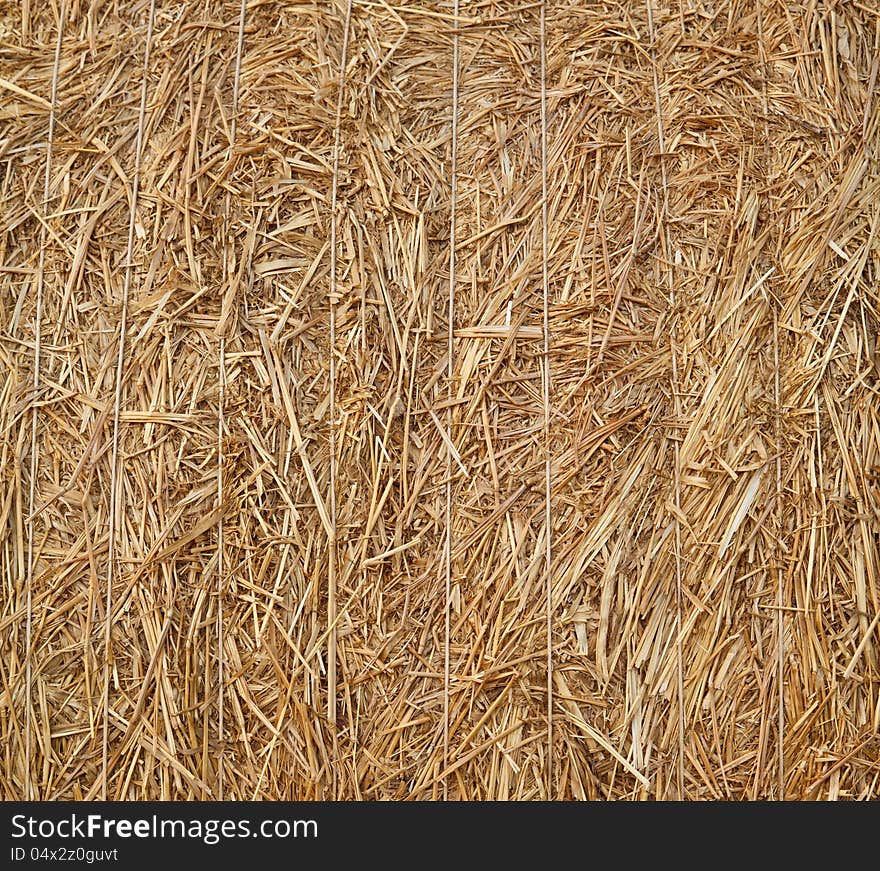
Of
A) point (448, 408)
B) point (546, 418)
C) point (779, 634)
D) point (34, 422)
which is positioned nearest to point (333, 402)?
point (448, 408)

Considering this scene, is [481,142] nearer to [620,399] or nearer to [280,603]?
[620,399]

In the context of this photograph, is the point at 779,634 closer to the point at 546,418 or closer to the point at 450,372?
the point at 546,418

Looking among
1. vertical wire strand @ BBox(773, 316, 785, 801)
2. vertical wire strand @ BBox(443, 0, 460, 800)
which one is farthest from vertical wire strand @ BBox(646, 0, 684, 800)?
vertical wire strand @ BBox(443, 0, 460, 800)

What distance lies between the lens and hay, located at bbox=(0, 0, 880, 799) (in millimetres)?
1171

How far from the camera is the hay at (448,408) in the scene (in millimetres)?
1171

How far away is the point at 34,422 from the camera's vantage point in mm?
1223

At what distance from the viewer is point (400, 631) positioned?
1.19 m

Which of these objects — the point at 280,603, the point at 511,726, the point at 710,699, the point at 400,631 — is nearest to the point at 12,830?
the point at 280,603

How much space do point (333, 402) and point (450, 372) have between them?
178mm

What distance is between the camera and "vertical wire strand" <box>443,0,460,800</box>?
116 cm

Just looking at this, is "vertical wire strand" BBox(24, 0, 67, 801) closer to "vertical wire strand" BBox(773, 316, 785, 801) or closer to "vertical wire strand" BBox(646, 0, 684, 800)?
"vertical wire strand" BBox(646, 0, 684, 800)

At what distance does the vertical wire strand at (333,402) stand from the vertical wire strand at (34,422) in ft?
1.42

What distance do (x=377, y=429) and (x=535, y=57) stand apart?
0.63m

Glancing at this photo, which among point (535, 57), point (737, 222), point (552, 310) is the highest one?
point (535, 57)
